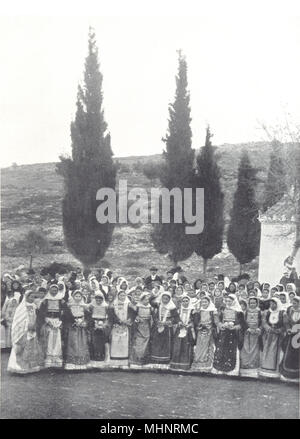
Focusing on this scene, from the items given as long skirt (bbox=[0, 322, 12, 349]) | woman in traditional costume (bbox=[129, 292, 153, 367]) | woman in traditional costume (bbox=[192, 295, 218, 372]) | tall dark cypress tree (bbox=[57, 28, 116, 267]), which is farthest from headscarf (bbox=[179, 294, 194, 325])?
tall dark cypress tree (bbox=[57, 28, 116, 267])

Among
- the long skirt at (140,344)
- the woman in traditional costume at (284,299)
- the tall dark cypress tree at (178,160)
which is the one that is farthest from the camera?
the tall dark cypress tree at (178,160)

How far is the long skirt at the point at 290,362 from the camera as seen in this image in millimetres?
8562

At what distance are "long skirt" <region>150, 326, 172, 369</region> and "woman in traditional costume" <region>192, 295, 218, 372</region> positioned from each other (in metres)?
0.44

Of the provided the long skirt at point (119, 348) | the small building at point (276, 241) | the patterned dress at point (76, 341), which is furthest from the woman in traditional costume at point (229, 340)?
the small building at point (276, 241)

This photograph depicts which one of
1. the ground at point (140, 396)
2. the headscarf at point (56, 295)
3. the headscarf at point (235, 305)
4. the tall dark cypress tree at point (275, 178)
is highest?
the tall dark cypress tree at point (275, 178)

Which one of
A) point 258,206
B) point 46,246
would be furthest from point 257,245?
point 46,246

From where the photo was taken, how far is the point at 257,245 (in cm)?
1717

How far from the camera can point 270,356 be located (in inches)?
347

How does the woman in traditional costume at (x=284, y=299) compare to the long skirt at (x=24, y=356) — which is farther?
the woman in traditional costume at (x=284, y=299)

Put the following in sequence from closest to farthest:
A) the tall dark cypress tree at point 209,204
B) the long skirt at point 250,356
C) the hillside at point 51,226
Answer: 1. the long skirt at point 250,356
2. the tall dark cypress tree at point 209,204
3. the hillside at point 51,226

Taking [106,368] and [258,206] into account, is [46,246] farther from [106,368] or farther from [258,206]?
[106,368]

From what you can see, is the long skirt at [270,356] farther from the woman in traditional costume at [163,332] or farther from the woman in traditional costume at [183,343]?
the woman in traditional costume at [163,332]

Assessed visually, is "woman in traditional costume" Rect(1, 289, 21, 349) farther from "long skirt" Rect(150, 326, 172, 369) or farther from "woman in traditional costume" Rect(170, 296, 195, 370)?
"woman in traditional costume" Rect(170, 296, 195, 370)

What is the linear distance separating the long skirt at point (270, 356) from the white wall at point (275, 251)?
6.14 metres
